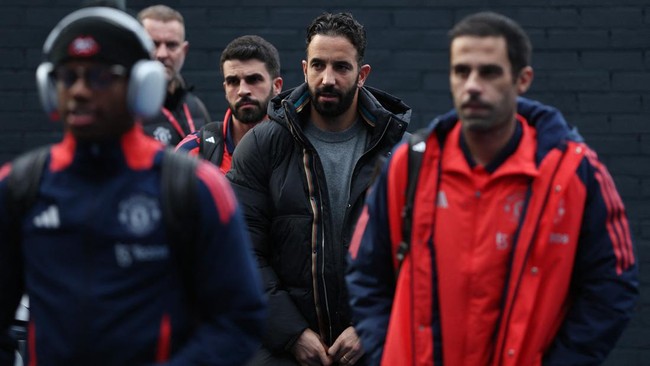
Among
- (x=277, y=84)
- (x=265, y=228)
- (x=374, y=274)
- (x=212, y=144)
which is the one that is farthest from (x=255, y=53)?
(x=374, y=274)

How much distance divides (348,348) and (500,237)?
1.60 meters

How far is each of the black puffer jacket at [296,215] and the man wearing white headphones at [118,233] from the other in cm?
210

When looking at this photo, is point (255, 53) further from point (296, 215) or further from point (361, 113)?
point (296, 215)

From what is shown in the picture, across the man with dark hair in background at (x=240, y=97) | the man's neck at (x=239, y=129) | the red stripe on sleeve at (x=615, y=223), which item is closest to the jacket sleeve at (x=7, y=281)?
the red stripe on sleeve at (x=615, y=223)

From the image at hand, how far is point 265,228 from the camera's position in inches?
226

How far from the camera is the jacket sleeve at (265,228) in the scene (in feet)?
18.6

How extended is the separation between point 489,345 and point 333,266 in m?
1.44

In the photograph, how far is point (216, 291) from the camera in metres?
3.45

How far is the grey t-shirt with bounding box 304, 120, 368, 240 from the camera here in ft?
18.6

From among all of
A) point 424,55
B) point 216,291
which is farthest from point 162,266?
point 424,55

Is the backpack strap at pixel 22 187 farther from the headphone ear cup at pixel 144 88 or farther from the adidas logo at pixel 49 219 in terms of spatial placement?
the headphone ear cup at pixel 144 88

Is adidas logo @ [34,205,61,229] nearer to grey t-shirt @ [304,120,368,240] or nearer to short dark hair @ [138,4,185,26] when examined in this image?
grey t-shirt @ [304,120,368,240]

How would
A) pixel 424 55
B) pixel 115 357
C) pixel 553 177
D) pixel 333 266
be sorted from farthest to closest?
pixel 424 55
pixel 333 266
pixel 553 177
pixel 115 357

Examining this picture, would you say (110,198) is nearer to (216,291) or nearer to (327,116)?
(216,291)
